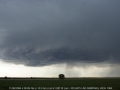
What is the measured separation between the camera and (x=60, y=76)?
189m

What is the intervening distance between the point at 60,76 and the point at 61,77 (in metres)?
1.20

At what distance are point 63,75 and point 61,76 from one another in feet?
6.42

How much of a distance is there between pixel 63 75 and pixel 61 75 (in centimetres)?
171

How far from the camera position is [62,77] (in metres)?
189

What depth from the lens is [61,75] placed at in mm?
189250

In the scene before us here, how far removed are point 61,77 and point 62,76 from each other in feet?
3.95

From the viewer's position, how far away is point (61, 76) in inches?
7456

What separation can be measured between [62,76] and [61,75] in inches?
48.1

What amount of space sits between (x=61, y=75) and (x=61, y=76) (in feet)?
2.88

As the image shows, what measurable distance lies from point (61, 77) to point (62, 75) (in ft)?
6.20

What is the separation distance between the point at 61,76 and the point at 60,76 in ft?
2.91

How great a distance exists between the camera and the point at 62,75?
621 ft
